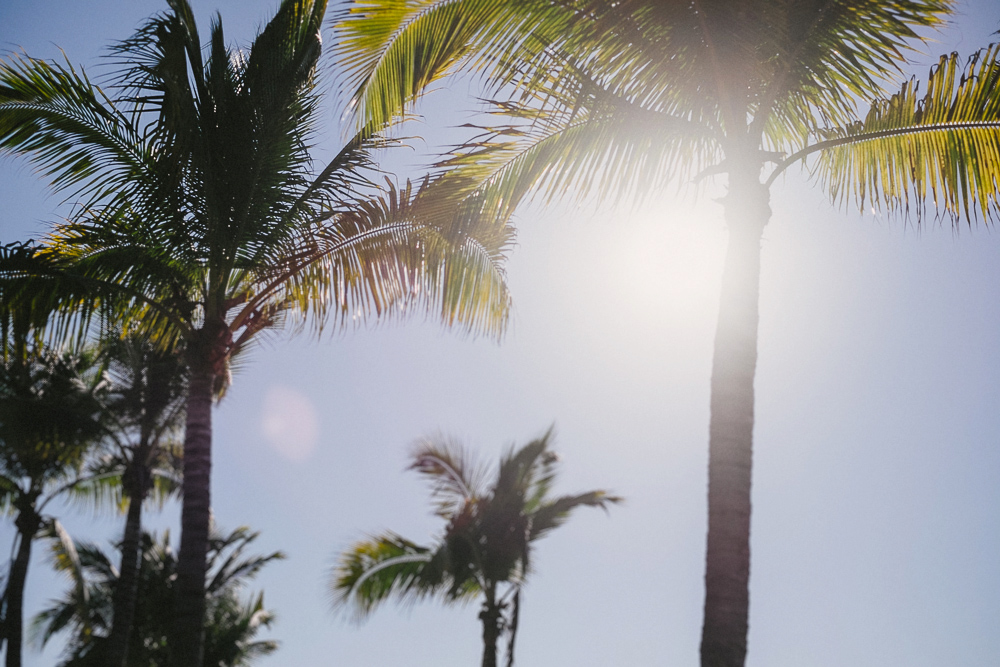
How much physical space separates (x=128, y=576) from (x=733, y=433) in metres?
12.9

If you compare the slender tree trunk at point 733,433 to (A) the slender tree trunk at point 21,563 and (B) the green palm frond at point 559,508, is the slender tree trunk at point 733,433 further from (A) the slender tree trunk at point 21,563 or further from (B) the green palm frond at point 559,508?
(A) the slender tree trunk at point 21,563

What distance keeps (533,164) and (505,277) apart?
248 centimetres

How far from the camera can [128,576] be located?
14375 millimetres

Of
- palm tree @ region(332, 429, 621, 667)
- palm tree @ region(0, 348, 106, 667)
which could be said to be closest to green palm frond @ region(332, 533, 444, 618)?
palm tree @ region(332, 429, 621, 667)

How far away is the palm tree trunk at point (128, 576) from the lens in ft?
44.7

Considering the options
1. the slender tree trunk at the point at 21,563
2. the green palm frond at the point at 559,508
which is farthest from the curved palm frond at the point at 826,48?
the slender tree trunk at the point at 21,563

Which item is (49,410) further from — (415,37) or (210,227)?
(415,37)

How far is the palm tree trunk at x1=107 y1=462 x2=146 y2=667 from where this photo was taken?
13609 mm

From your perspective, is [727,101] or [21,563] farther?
[21,563]

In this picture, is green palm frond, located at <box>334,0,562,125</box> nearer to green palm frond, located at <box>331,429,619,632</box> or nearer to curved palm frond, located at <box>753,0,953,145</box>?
curved palm frond, located at <box>753,0,953,145</box>

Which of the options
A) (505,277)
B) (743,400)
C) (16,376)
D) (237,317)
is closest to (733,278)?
(743,400)

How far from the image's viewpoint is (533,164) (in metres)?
6.73

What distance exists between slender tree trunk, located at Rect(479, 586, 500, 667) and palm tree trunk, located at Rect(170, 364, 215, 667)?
6.26 meters

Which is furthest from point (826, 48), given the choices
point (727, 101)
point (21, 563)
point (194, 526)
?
point (21, 563)
